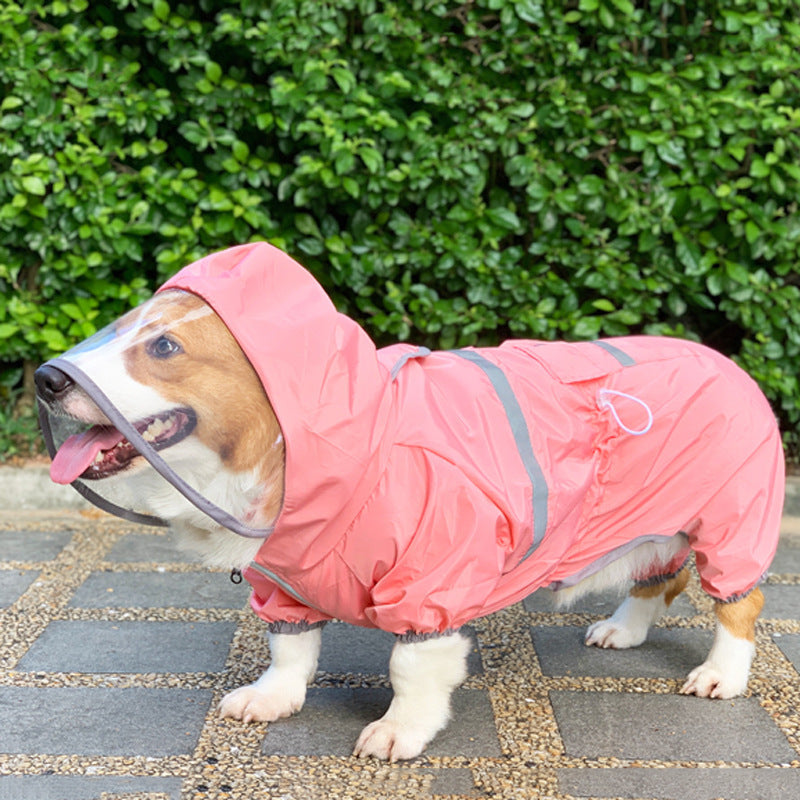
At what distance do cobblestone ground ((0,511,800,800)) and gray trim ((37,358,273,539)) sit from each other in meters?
0.65

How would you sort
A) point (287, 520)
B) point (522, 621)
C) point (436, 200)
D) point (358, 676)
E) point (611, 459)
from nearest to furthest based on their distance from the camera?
point (287, 520) → point (611, 459) → point (358, 676) → point (522, 621) → point (436, 200)

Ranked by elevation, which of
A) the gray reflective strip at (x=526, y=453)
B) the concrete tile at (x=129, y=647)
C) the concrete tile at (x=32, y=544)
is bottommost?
the concrete tile at (x=32, y=544)

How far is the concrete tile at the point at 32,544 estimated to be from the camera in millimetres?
4227

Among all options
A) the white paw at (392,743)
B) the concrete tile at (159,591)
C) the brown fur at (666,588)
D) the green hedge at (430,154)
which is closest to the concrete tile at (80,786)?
the white paw at (392,743)

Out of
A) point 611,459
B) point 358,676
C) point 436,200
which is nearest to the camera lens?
point 611,459

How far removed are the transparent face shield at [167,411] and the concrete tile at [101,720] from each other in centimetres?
73

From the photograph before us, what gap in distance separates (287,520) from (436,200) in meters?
2.52

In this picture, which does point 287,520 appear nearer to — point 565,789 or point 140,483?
point 140,483

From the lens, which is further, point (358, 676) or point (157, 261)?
point (157, 261)

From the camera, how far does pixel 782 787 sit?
2.67 m

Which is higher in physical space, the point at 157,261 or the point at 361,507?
the point at 361,507

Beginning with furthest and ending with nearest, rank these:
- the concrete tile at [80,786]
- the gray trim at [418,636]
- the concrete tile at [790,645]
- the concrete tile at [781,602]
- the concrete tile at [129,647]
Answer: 1. the concrete tile at [781,602]
2. the concrete tile at [790,645]
3. the concrete tile at [129,647]
4. the gray trim at [418,636]
5. the concrete tile at [80,786]

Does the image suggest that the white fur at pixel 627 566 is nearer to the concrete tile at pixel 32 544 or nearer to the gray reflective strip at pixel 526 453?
the gray reflective strip at pixel 526 453

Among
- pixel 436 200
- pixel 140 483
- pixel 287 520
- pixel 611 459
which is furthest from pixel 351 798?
pixel 436 200
